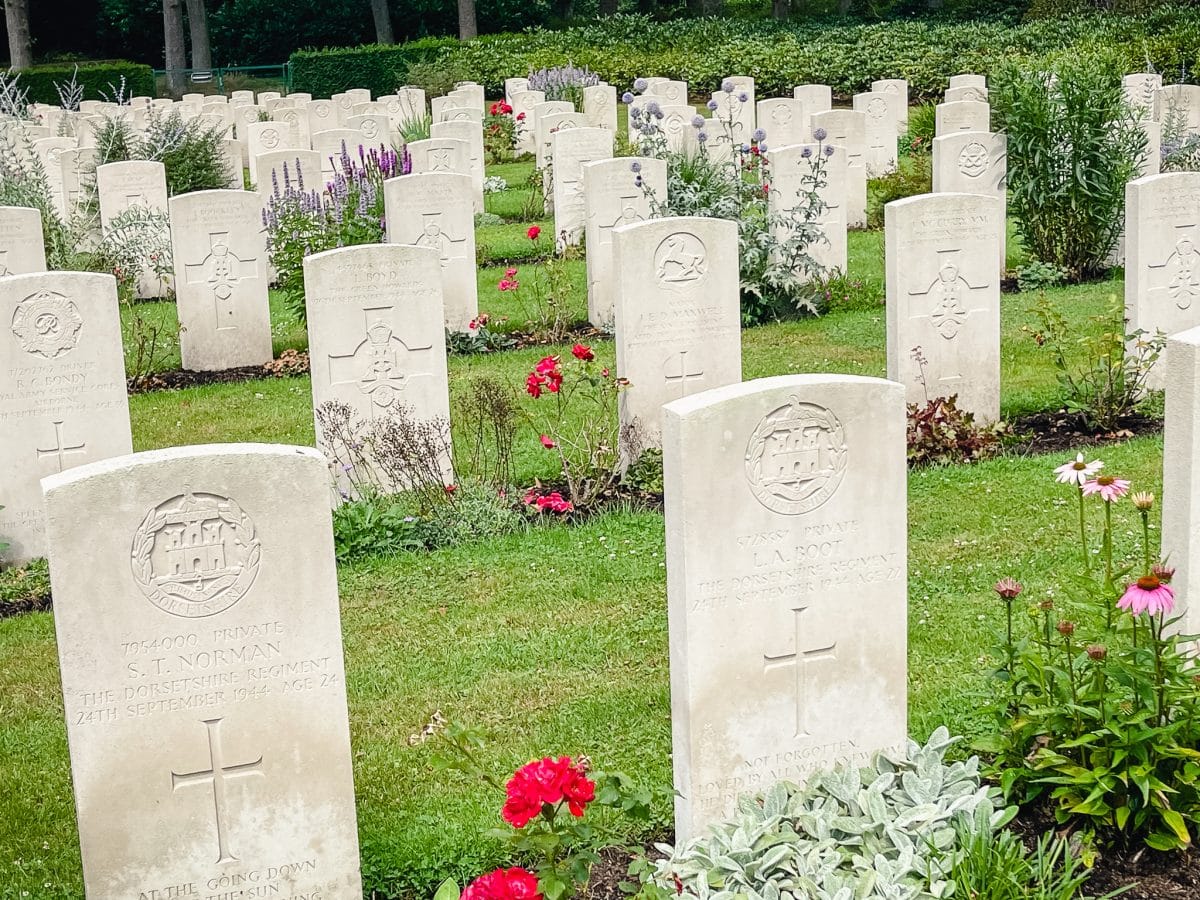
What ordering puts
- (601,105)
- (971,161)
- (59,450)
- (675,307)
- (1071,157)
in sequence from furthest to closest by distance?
(601,105) → (971,161) → (1071,157) → (675,307) → (59,450)

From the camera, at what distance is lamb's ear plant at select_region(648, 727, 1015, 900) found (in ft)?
13.8

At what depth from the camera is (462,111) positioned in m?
22.0

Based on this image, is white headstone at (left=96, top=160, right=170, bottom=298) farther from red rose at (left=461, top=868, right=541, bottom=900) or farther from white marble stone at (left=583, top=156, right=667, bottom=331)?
red rose at (left=461, top=868, right=541, bottom=900)

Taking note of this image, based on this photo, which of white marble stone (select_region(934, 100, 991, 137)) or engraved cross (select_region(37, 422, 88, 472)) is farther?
white marble stone (select_region(934, 100, 991, 137))

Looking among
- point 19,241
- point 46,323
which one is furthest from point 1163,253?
point 19,241

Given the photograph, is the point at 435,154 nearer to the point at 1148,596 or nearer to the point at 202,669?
the point at 202,669

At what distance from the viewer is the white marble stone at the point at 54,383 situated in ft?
24.7

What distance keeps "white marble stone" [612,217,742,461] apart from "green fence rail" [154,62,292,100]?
32623mm

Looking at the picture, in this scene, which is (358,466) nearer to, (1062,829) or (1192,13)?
(1062,829)

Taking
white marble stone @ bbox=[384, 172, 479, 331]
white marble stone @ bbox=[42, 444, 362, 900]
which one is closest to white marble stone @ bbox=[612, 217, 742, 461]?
white marble stone @ bbox=[384, 172, 479, 331]

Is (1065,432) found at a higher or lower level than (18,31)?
lower

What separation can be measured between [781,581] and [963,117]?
12957mm

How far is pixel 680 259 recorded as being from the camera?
27.2ft

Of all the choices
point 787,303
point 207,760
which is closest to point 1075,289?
point 787,303
